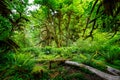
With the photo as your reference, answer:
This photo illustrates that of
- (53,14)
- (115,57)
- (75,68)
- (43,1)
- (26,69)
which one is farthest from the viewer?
(53,14)

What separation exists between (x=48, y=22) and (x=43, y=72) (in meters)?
15.5

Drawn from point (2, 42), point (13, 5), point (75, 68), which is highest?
point (13, 5)

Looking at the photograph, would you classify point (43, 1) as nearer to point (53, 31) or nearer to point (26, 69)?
point (53, 31)

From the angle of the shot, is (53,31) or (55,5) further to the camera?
(53,31)

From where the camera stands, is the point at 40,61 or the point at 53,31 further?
the point at 53,31

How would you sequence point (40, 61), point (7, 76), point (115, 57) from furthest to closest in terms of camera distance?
point (40, 61), point (115, 57), point (7, 76)

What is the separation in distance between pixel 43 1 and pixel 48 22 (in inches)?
155

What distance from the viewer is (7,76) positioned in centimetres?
713

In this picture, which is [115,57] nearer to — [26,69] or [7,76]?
[26,69]

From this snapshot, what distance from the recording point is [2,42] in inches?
303

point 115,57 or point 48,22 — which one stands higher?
point 48,22

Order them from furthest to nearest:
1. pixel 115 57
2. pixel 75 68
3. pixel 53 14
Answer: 1. pixel 53 14
2. pixel 115 57
3. pixel 75 68

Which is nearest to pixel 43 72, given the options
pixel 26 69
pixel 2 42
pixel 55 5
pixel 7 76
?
pixel 26 69

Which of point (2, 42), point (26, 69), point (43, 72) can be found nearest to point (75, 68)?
point (43, 72)
